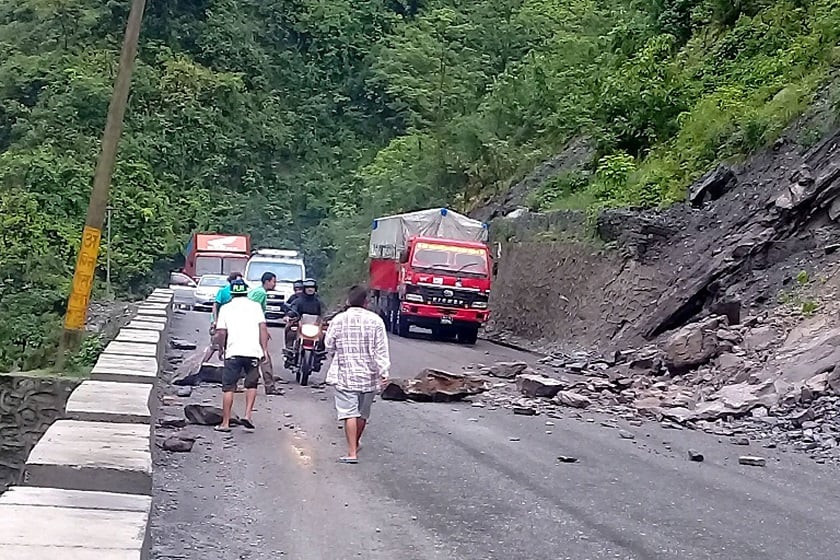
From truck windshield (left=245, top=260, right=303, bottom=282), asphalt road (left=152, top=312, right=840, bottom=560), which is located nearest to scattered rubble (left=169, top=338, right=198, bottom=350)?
asphalt road (left=152, top=312, right=840, bottom=560)

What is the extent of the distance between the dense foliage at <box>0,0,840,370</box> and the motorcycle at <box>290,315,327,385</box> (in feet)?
24.8

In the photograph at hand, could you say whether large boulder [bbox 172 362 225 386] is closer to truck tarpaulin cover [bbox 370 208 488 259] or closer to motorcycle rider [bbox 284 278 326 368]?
motorcycle rider [bbox 284 278 326 368]

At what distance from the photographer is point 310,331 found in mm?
18906

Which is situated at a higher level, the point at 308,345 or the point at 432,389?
the point at 308,345

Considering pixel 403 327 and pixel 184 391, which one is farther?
pixel 403 327

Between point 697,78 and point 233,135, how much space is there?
32.7m

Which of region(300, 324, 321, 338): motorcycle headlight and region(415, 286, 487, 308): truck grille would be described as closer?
region(300, 324, 321, 338): motorcycle headlight

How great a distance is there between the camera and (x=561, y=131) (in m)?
43.8

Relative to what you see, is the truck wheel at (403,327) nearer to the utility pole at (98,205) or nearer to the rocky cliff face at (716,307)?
the rocky cliff face at (716,307)

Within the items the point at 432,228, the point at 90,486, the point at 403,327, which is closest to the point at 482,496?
the point at 90,486

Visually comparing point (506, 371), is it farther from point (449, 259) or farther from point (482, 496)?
point (482, 496)

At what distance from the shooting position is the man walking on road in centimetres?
1256

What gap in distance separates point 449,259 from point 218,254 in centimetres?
1410

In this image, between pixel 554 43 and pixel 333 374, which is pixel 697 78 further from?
pixel 333 374
